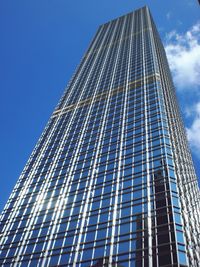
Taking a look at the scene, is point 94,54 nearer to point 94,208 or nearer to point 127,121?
point 127,121

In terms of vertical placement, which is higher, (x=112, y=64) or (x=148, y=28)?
(x=148, y=28)

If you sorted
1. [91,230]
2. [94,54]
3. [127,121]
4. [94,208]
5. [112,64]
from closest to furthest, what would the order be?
1. [91,230]
2. [94,208]
3. [127,121]
4. [112,64]
5. [94,54]

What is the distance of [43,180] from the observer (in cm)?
6347

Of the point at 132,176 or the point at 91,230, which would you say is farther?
the point at 132,176

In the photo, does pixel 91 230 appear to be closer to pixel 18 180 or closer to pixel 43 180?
pixel 43 180

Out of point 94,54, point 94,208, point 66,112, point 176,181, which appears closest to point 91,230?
point 94,208

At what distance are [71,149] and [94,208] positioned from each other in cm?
2178

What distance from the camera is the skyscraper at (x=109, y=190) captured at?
40.8 m

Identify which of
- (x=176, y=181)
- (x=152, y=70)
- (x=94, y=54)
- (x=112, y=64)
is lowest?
(x=176, y=181)

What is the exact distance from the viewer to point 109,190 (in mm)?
52062

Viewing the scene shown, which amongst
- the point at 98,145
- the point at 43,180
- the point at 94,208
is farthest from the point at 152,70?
the point at 94,208

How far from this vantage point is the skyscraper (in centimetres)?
4081

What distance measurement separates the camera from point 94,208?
49719mm

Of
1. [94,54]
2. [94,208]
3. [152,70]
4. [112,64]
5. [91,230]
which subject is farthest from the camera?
[94,54]
